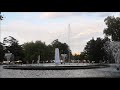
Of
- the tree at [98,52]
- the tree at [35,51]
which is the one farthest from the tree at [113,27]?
the tree at [35,51]

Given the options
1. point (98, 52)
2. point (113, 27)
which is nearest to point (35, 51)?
point (98, 52)

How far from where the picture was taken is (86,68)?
24266 millimetres

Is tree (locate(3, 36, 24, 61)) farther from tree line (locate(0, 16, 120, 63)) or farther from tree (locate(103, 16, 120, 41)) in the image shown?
tree (locate(103, 16, 120, 41))

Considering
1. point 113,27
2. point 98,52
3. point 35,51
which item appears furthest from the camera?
point 35,51

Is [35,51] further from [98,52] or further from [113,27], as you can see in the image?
[113,27]

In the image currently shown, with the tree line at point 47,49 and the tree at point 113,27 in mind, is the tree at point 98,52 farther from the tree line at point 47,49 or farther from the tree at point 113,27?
the tree at point 113,27

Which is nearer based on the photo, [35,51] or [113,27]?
[113,27]

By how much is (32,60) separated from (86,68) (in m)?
49.6

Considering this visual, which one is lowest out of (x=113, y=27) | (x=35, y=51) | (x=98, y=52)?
(x=98, y=52)

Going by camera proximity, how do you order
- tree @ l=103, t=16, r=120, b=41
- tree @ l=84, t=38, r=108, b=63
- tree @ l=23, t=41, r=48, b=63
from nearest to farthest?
tree @ l=103, t=16, r=120, b=41
tree @ l=84, t=38, r=108, b=63
tree @ l=23, t=41, r=48, b=63

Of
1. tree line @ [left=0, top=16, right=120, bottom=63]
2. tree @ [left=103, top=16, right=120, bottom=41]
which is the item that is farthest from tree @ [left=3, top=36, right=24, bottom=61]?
tree @ [left=103, top=16, right=120, bottom=41]

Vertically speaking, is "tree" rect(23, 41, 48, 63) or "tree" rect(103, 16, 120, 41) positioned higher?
"tree" rect(103, 16, 120, 41)
